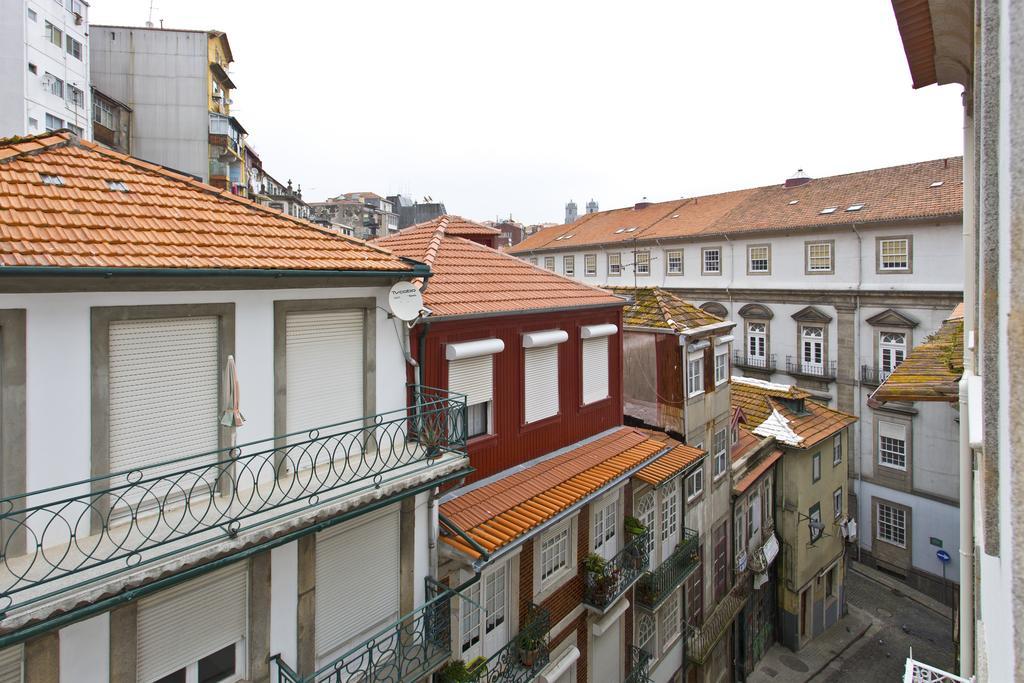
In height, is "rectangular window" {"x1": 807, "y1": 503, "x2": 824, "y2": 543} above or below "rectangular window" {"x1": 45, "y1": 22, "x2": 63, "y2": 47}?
below

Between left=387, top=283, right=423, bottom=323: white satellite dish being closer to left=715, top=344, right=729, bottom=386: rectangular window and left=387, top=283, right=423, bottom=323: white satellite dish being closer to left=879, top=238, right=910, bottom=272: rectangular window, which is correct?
left=715, top=344, right=729, bottom=386: rectangular window

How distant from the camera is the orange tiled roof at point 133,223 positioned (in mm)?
4832

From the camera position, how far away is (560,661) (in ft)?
34.7

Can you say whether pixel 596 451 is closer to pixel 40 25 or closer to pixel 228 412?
pixel 228 412

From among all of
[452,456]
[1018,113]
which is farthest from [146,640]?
[1018,113]

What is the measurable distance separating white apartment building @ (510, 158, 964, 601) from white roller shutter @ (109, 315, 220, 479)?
17.6 metres

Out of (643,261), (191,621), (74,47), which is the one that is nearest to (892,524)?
(643,261)

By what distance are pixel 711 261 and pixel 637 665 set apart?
957 inches

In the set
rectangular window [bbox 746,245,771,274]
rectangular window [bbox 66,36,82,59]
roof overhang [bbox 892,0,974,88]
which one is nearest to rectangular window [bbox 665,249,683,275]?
rectangular window [bbox 746,245,771,274]

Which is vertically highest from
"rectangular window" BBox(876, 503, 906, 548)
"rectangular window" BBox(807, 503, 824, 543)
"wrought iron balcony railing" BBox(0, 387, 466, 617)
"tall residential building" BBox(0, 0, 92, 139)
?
"tall residential building" BBox(0, 0, 92, 139)

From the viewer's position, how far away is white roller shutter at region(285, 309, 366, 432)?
6.63 m

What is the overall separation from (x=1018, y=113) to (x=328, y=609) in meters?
7.59

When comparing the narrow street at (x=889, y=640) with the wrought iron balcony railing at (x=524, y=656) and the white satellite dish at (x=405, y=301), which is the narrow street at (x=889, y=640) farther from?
the white satellite dish at (x=405, y=301)

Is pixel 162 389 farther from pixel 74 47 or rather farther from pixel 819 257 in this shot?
pixel 74 47
